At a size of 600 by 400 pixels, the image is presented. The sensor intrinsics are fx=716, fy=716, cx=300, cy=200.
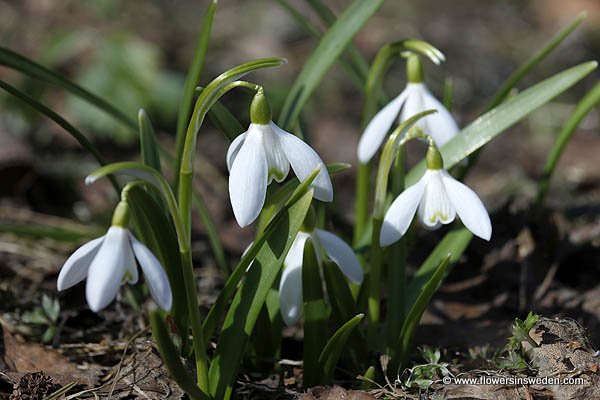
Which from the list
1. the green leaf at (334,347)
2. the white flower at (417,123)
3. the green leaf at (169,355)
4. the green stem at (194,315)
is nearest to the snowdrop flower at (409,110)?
the white flower at (417,123)

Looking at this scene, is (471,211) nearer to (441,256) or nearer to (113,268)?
(441,256)

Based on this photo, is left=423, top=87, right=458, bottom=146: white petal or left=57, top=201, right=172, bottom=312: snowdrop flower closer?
left=57, top=201, right=172, bottom=312: snowdrop flower

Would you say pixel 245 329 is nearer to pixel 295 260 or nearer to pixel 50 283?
pixel 295 260

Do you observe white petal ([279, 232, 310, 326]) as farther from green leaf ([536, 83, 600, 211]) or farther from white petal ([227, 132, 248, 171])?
green leaf ([536, 83, 600, 211])

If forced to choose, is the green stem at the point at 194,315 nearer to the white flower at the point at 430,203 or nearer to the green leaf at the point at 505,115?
the white flower at the point at 430,203

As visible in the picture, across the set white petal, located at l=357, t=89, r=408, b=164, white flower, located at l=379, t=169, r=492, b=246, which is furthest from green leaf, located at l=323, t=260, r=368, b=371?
white petal, located at l=357, t=89, r=408, b=164

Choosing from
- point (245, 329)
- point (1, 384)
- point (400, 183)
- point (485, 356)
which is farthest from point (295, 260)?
point (1, 384)
